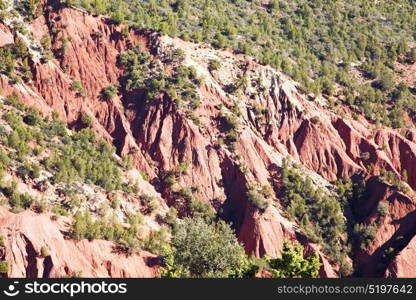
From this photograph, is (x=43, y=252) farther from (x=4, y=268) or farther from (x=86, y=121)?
(x=86, y=121)

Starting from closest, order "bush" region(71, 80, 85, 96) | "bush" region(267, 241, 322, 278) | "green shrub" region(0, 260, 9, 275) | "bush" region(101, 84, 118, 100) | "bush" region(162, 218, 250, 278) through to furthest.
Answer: "bush" region(267, 241, 322, 278) → "bush" region(162, 218, 250, 278) → "green shrub" region(0, 260, 9, 275) → "bush" region(71, 80, 85, 96) → "bush" region(101, 84, 118, 100)

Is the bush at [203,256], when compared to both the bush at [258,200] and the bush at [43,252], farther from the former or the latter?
the bush at [258,200]

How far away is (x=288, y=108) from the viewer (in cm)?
8300

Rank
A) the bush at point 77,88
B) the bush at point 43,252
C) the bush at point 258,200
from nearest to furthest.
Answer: the bush at point 43,252 < the bush at point 258,200 < the bush at point 77,88

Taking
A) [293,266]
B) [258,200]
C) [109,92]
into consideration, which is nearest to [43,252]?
[293,266]

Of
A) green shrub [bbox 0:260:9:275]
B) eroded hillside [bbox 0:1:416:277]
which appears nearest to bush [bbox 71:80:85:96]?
eroded hillside [bbox 0:1:416:277]

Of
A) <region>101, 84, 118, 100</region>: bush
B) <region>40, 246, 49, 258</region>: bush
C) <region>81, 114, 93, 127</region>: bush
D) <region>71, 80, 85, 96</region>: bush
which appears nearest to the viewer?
<region>40, 246, 49, 258</region>: bush

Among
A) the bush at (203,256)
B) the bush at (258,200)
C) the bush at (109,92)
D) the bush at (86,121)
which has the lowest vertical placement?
the bush at (258,200)

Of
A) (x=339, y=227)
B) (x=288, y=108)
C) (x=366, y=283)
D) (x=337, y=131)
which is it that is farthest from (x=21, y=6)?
(x=366, y=283)

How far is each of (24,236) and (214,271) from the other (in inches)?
673

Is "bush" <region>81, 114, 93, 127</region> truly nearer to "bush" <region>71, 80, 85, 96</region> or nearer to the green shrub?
"bush" <region>71, 80, 85, 96</region>

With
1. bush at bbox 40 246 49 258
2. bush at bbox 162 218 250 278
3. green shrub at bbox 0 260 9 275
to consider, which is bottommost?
green shrub at bbox 0 260 9 275

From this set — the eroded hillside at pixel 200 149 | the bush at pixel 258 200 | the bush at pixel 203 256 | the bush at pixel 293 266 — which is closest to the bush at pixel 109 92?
the eroded hillside at pixel 200 149

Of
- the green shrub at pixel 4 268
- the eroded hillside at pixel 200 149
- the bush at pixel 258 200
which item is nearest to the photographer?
the green shrub at pixel 4 268
